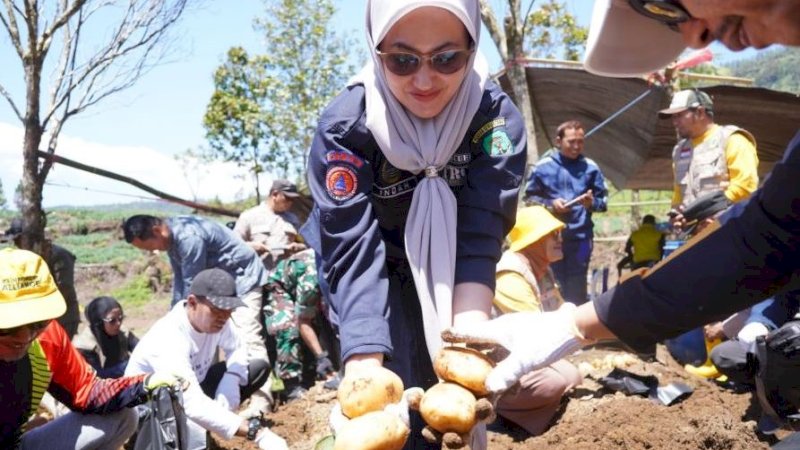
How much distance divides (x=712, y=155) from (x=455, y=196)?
318cm

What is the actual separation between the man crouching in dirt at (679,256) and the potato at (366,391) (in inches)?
7.5

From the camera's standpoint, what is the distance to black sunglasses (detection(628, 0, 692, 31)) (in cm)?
123

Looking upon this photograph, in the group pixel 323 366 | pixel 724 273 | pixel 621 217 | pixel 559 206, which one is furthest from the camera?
pixel 621 217

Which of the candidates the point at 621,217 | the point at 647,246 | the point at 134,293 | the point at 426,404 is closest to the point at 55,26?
the point at 426,404

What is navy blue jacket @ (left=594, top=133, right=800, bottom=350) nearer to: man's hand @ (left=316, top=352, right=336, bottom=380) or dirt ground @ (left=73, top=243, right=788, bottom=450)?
A: dirt ground @ (left=73, top=243, right=788, bottom=450)

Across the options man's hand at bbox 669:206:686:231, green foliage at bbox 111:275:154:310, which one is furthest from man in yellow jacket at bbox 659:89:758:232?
green foliage at bbox 111:275:154:310

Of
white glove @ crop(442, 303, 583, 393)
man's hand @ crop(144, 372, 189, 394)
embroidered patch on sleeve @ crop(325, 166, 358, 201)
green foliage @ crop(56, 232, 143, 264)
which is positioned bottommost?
green foliage @ crop(56, 232, 143, 264)

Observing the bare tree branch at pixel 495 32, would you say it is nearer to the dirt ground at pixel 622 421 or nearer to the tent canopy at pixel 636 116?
the tent canopy at pixel 636 116

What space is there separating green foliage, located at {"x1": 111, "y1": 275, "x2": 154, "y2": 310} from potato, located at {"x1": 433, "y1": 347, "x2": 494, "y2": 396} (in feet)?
43.7

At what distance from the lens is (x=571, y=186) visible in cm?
571

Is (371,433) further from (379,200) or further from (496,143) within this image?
(496,143)

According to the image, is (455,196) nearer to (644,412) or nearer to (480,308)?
(480,308)

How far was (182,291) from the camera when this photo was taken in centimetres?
503

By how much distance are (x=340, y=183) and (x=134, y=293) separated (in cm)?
1462
